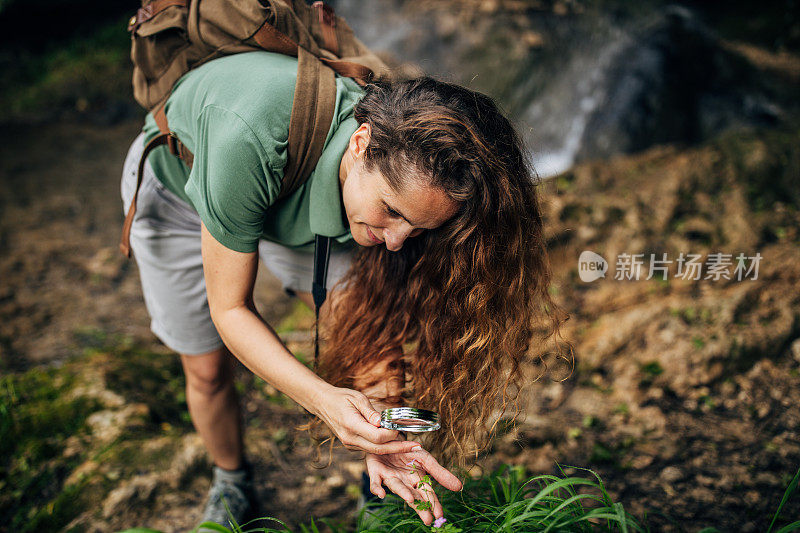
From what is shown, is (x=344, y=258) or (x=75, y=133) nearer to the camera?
(x=344, y=258)

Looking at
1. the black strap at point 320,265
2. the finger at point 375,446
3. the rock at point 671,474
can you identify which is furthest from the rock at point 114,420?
the rock at point 671,474

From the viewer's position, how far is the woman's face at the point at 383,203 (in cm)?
128

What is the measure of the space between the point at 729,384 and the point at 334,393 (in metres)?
2.14

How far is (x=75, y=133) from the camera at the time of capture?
18.8 feet

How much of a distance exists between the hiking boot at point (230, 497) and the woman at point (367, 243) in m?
0.53

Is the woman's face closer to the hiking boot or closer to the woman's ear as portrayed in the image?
the woman's ear

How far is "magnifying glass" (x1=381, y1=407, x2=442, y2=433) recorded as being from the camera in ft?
4.24

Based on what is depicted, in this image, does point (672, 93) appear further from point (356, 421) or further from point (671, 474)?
point (356, 421)

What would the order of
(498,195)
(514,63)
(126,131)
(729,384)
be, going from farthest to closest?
(126,131) < (514,63) < (729,384) < (498,195)

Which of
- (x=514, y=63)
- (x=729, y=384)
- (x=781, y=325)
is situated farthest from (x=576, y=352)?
(x=514, y=63)

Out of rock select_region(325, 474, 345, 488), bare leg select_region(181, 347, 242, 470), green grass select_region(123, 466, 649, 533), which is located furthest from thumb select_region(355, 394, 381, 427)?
rock select_region(325, 474, 345, 488)

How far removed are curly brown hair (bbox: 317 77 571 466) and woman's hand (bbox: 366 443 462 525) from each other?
0.65 feet

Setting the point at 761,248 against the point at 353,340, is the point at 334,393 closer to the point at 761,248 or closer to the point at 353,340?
the point at 353,340

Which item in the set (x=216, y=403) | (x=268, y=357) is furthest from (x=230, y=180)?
(x=216, y=403)
